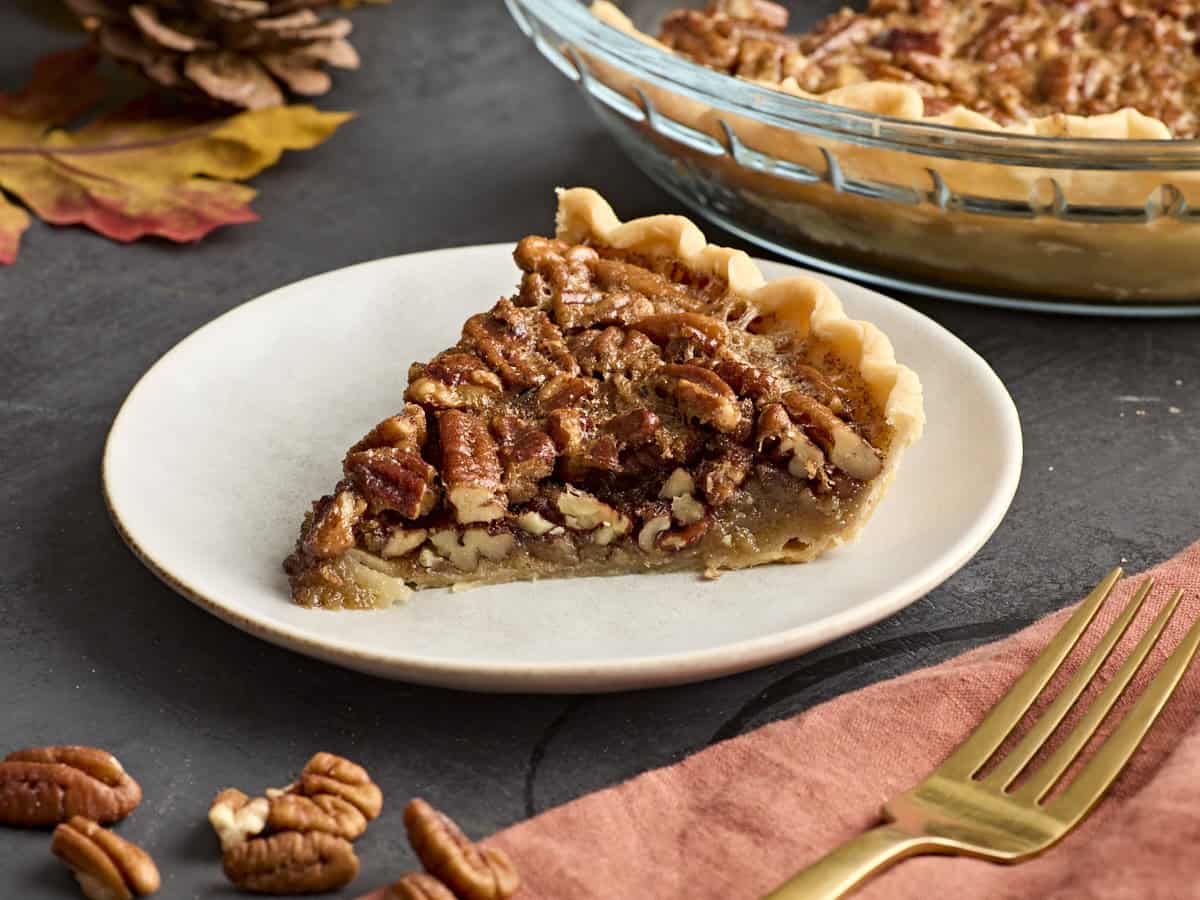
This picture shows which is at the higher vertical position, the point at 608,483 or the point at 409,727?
the point at 608,483

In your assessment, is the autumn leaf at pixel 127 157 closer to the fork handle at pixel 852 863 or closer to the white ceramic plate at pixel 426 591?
the white ceramic plate at pixel 426 591

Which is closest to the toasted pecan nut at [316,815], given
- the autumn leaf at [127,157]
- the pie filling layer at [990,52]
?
the autumn leaf at [127,157]

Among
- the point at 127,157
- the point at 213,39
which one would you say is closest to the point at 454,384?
the point at 127,157

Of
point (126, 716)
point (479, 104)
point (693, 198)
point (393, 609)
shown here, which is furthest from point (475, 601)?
point (479, 104)

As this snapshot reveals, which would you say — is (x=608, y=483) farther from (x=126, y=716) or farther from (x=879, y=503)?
(x=126, y=716)

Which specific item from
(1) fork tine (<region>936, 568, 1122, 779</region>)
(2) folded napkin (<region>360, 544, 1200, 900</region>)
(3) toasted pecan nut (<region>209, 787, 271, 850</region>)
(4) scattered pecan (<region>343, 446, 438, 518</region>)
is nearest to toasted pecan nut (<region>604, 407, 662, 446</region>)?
(4) scattered pecan (<region>343, 446, 438, 518</region>)

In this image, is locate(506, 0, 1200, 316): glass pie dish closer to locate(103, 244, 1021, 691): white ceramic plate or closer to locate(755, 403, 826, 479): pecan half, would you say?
locate(103, 244, 1021, 691): white ceramic plate

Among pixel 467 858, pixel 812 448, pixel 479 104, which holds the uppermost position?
pixel 812 448
